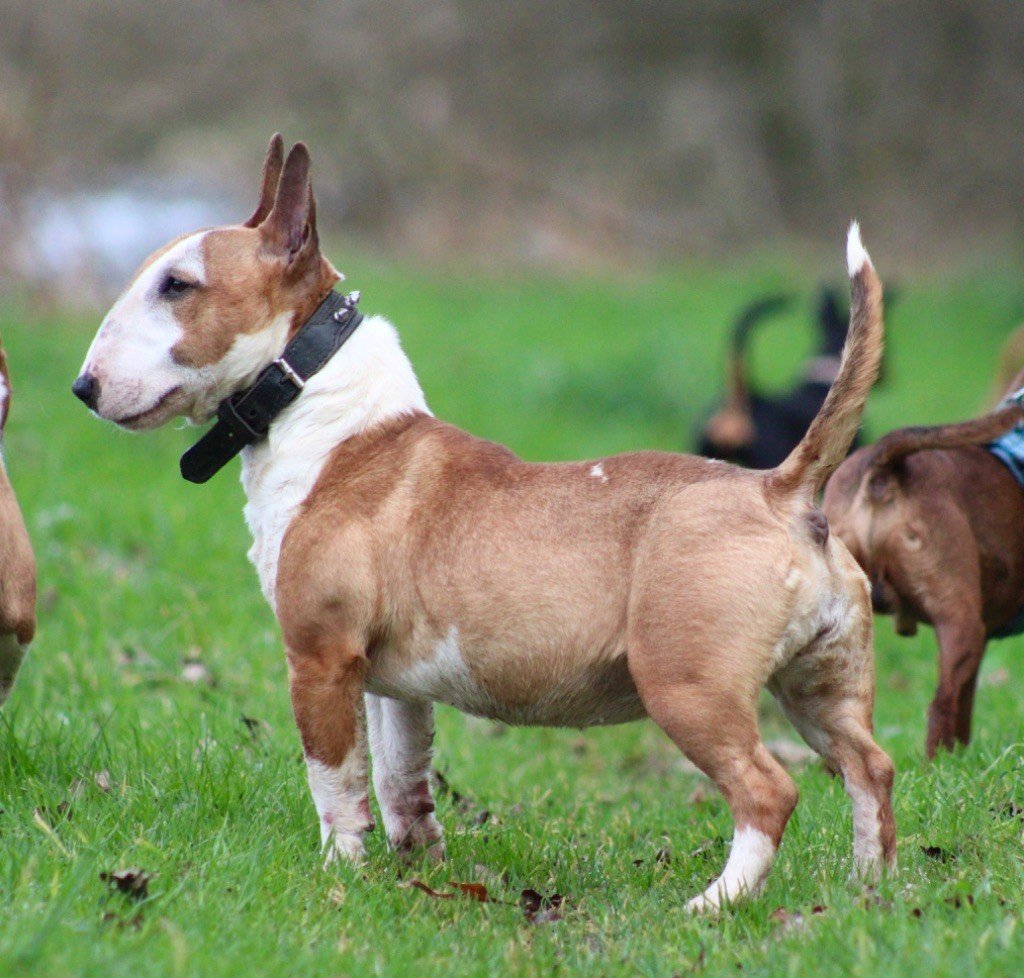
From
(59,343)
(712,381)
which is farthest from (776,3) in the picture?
(59,343)

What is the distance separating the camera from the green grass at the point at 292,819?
3.06m

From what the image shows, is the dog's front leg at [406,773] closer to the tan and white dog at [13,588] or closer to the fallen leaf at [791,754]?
the tan and white dog at [13,588]

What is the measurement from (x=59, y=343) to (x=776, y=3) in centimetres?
1870

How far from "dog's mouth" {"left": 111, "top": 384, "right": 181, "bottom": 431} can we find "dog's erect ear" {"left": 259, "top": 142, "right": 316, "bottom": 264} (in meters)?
0.50

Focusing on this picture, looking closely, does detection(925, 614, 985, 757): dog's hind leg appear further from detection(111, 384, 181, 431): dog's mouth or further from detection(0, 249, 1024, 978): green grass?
detection(111, 384, 181, 431): dog's mouth

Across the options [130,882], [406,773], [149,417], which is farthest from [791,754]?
[130,882]

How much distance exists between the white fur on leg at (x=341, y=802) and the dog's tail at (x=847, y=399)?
1.35 metres

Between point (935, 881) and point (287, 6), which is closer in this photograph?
point (935, 881)

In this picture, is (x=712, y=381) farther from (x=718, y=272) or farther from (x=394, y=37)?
(x=394, y=37)

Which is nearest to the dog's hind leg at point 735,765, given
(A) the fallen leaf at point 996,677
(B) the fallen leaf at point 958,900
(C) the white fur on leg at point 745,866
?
(C) the white fur on leg at point 745,866

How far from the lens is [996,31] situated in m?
25.2

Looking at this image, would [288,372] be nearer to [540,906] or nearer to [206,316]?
[206,316]

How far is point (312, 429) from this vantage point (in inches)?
155

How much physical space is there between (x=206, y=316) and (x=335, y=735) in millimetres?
1200
